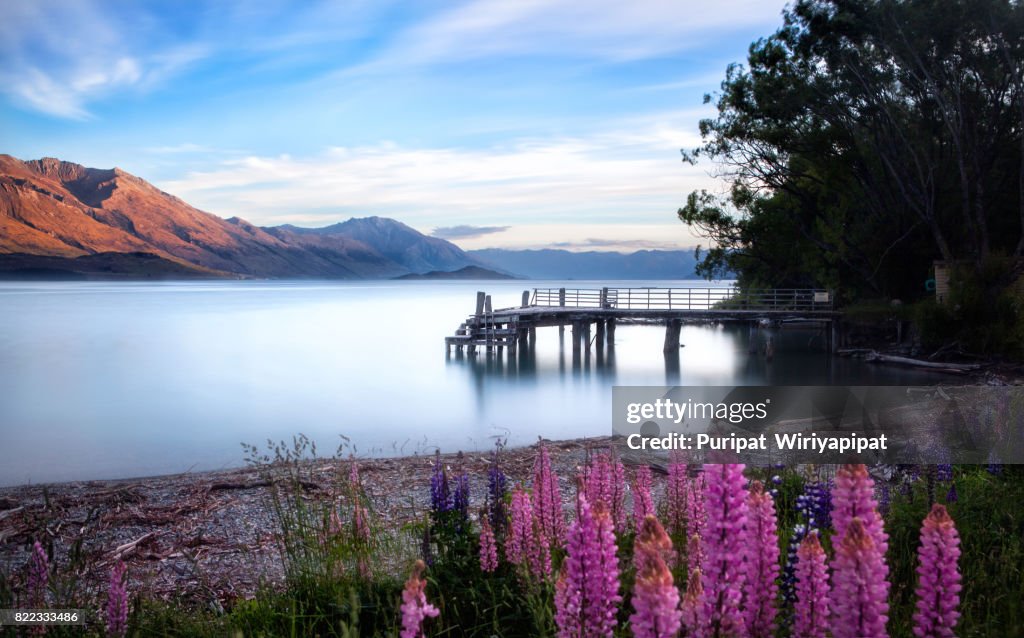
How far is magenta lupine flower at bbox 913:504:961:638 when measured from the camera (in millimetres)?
1958

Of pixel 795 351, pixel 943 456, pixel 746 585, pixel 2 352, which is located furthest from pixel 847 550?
pixel 2 352

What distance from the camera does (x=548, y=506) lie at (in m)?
3.54

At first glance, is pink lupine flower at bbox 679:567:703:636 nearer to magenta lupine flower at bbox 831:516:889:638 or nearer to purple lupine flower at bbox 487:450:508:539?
magenta lupine flower at bbox 831:516:889:638

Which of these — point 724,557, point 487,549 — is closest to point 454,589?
point 487,549

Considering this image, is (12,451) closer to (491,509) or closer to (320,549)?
(320,549)

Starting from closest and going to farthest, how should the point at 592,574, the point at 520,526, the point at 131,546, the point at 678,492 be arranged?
the point at 592,574 < the point at 520,526 < the point at 678,492 < the point at 131,546

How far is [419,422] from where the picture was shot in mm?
20297

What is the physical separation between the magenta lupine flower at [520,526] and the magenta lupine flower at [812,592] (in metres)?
1.53

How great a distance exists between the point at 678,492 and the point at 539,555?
97 cm

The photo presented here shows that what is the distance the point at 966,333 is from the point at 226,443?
2398 cm

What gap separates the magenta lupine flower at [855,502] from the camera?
1.97m

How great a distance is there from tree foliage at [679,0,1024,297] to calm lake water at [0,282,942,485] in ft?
19.0

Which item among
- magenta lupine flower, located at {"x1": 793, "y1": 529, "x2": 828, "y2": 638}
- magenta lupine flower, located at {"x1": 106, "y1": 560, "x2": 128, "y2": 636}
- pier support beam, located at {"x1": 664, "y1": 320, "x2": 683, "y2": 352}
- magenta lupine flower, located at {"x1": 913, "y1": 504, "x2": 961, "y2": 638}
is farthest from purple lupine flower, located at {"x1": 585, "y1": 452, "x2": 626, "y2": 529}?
pier support beam, located at {"x1": 664, "y1": 320, "x2": 683, "y2": 352}

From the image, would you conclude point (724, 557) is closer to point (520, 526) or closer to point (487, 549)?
point (520, 526)
